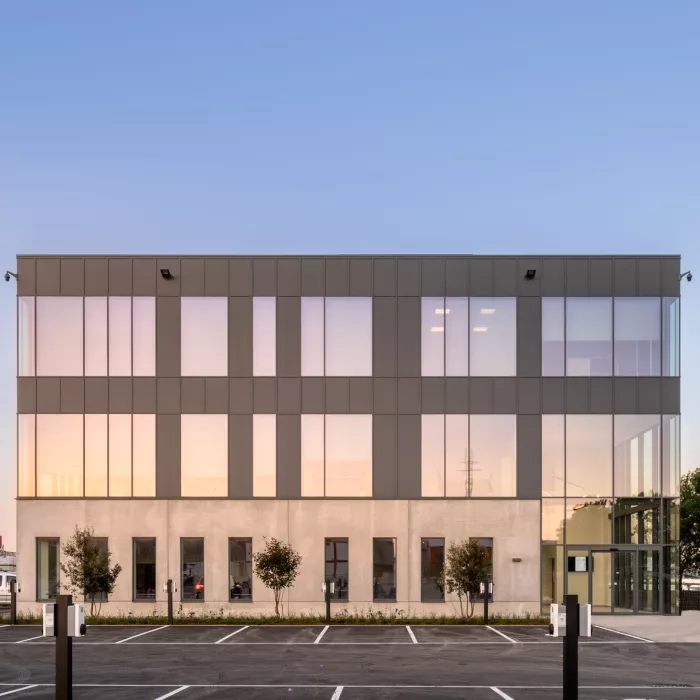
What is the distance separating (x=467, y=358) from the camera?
33.0 m

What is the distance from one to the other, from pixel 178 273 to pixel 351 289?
6.43 meters

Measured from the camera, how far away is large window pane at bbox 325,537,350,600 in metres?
32.1

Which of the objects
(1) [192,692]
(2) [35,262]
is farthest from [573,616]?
(2) [35,262]

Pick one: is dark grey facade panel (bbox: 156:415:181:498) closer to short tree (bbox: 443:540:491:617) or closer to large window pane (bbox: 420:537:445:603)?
large window pane (bbox: 420:537:445:603)

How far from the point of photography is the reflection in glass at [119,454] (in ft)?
108

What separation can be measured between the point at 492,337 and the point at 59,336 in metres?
15.9

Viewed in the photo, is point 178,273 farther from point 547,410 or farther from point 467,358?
point 547,410

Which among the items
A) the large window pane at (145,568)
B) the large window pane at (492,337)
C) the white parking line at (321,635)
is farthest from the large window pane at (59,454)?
the large window pane at (492,337)

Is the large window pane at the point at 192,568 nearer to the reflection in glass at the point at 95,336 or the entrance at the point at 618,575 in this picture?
the reflection in glass at the point at 95,336

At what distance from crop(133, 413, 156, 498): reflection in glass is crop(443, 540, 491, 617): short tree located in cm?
1110

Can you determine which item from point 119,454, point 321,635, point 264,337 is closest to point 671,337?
point 264,337

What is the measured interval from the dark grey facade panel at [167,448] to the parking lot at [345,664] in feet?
19.6

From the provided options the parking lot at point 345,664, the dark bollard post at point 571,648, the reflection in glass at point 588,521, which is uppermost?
the dark bollard post at point 571,648

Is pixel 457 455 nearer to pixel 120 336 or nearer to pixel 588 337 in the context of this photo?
Answer: pixel 588 337
